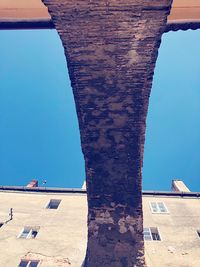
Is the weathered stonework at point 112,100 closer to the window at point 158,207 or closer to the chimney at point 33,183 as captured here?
the window at point 158,207

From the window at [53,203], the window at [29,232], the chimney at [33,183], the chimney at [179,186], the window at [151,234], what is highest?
the chimney at [33,183]

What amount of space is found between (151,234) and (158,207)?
215 cm

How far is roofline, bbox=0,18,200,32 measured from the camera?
501 centimetres

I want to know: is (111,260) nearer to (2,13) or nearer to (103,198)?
(103,198)

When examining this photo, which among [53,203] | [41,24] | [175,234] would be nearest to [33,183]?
[53,203]

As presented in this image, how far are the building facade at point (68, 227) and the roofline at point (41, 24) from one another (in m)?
6.54

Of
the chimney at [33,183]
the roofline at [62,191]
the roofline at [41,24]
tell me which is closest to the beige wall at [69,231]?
the roofline at [62,191]

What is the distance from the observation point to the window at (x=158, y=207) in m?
11.4

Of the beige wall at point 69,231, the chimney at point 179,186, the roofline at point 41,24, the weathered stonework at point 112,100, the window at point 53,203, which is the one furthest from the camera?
the chimney at point 179,186

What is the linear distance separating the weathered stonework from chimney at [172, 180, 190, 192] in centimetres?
950

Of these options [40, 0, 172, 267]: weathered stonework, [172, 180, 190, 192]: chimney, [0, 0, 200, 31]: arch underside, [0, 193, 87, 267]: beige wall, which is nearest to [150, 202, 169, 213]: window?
[172, 180, 190, 192]: chimney

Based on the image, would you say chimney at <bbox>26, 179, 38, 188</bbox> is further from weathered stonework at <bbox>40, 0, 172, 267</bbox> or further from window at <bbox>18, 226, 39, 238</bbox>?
weathered stonework at <bbox>40, 0, 172, 267</bbox>

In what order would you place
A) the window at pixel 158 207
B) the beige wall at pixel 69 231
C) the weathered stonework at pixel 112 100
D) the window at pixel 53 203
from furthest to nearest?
the window at pixel 53 203 < the window at pixel 158 207 < the beige wall at pixel 69 231 < the weathered stonework at pixel 112 100

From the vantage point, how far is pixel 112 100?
404 centimetres
